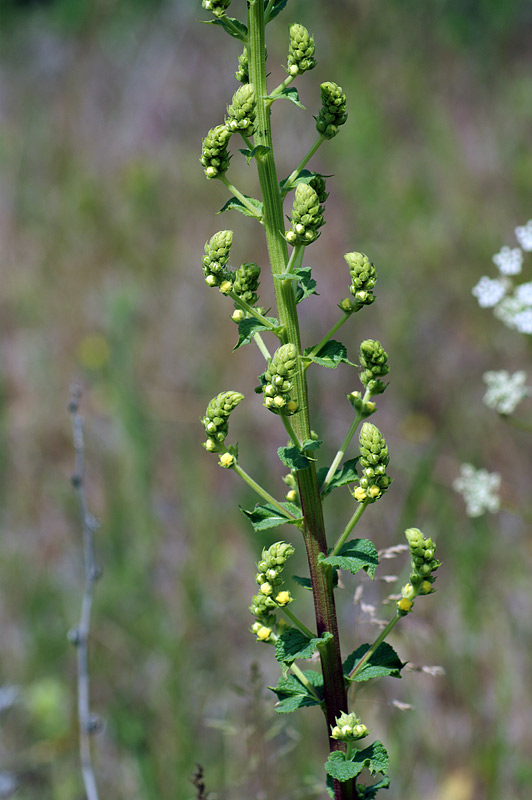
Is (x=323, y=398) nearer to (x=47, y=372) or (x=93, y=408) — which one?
(x=93, y=408)

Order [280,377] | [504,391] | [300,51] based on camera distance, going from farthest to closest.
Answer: [504,391] → [300,51] → [280,377]

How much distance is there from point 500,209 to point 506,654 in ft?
12.5

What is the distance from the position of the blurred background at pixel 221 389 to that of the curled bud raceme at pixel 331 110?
1015mm

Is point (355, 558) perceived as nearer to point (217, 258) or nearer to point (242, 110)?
point (217, 258)

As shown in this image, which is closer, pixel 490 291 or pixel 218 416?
pixel 218 416

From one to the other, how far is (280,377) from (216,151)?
0.45 metres

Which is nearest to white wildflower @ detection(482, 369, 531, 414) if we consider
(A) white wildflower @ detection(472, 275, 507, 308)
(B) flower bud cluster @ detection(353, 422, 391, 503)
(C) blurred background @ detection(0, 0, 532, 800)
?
(A) white wildflower @ detection(472, 275, 507, 308)

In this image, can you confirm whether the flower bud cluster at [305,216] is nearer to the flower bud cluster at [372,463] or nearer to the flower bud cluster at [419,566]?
the flower bud cluster at [372,463]

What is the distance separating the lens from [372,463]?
140 centimetres

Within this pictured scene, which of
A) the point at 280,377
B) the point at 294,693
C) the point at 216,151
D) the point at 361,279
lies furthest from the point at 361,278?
the point at 294,693

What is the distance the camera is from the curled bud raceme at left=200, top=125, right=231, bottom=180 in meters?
1.41

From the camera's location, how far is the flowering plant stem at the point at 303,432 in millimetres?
1434

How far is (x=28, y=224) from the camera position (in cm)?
739

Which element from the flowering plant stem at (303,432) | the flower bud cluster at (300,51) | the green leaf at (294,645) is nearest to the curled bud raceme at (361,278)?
the flowering plant stem at (303,432)
